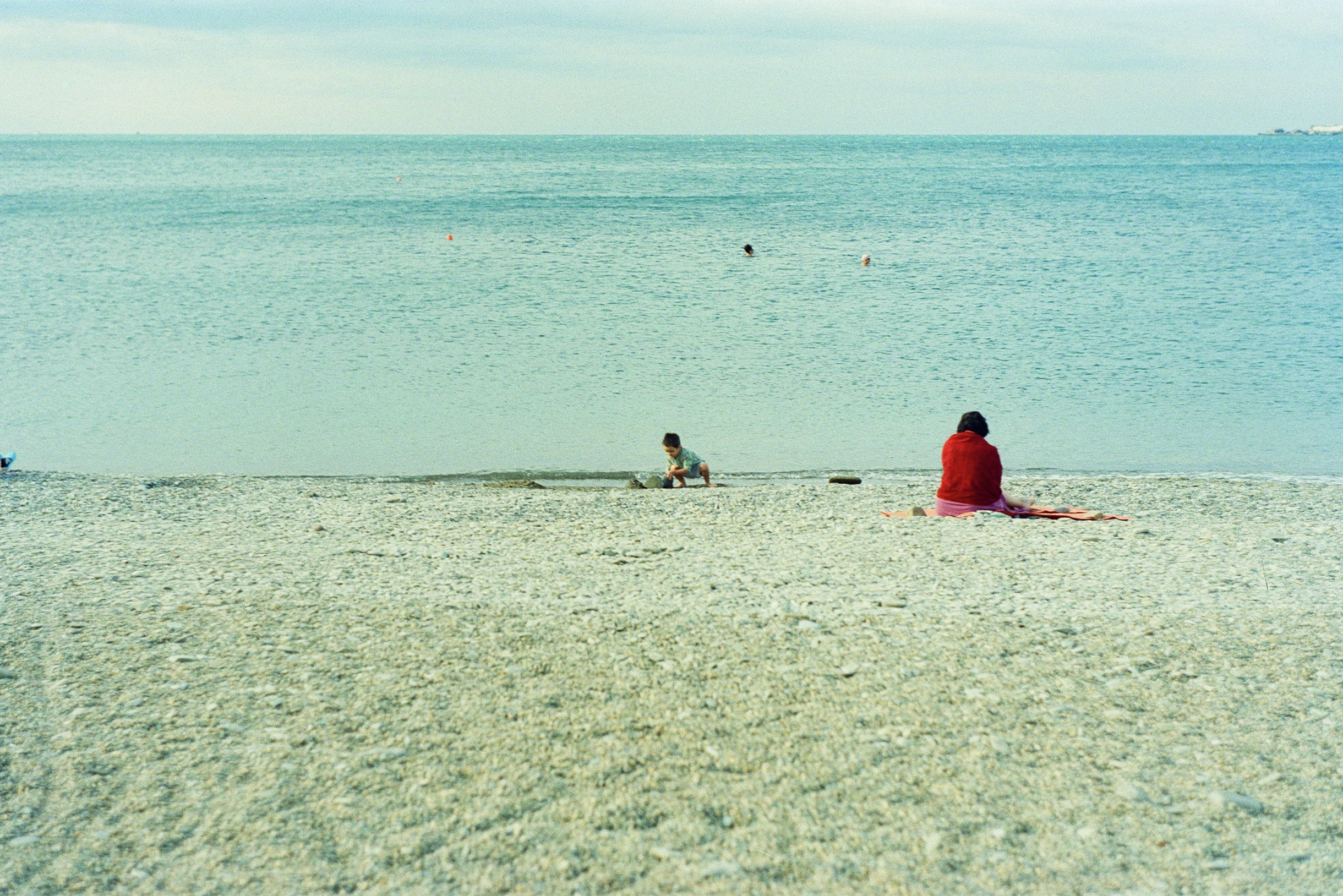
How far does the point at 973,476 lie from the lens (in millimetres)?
9383

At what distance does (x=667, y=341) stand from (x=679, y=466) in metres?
10.6

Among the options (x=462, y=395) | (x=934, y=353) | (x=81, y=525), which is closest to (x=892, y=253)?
(x=934, y=353)

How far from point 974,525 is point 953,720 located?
13.7 feet

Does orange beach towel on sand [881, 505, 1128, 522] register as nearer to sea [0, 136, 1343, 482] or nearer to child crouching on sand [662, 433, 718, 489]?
child crouching on sand [662, 433, 718, 489]

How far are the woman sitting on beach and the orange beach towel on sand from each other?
0.18 feet

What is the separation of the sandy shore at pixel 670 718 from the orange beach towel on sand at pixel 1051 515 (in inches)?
39.2

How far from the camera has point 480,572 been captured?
24.2ft

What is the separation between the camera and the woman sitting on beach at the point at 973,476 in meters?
9.34

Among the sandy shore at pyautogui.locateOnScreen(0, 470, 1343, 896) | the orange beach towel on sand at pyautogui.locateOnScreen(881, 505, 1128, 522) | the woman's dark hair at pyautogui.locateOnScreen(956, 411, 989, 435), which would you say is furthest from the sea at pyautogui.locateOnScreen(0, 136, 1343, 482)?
the sandy shore at pyautogui.locateOnScreen(0, 470, 1343, 896)

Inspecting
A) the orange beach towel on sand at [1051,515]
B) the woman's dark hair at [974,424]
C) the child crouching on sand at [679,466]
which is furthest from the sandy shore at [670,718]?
the child crouching on sand at [679,466]

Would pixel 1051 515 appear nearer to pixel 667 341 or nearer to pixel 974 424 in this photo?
pixel 974 424

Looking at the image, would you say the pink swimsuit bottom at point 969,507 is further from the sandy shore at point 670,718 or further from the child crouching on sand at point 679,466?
the child crouching on sand at point 679,466

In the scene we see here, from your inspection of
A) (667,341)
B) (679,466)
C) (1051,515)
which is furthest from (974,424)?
(667,341)

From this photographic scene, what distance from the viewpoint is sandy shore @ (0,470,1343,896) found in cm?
394
